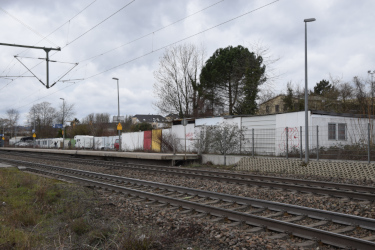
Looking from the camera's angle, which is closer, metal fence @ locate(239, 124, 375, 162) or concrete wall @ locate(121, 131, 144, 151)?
metal fence @ locate(239, 124, 375, 162)

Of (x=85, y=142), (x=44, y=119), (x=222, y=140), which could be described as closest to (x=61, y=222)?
(x=222, y=140)

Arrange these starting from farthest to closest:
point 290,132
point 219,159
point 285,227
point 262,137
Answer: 1. point 219,159
2. point 290,132
3. point 262,137
4. point 285,227

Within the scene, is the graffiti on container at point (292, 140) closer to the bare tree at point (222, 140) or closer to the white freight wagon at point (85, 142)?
the bare tree at point (222, 140)

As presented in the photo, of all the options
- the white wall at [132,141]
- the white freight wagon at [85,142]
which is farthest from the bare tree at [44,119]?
the white wall at [132,141]

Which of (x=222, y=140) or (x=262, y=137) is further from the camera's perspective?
(x=222, y=140)

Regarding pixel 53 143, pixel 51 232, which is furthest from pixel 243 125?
pixel 53 143

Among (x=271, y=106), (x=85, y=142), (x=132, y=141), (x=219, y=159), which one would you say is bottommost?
(x=219, y=159)

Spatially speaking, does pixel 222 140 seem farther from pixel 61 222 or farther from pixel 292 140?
pixel 61 222

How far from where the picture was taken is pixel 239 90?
3675 cm

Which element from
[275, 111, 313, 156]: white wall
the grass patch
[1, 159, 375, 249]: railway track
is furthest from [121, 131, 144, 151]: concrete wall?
[1, 159, 375, 249]: railway track

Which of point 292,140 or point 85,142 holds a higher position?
point 292,140

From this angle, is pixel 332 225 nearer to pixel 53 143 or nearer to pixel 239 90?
pixel 239 90

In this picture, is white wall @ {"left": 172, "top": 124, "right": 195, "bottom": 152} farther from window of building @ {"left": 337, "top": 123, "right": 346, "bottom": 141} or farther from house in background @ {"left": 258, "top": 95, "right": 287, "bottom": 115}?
window of building @ {"left": 337, "top": 123, "right": 346, "bottom": 141}

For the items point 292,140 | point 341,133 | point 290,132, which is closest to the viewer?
point 341,133
